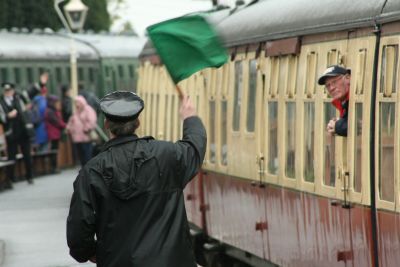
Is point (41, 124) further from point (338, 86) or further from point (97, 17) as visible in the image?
point (97, 17)

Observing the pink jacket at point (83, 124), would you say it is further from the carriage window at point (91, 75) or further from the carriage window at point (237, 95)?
the carriage window at point (237, 95)

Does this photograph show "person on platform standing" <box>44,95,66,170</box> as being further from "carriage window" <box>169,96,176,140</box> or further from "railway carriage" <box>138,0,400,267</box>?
"railway carriage" <box>138,0,400,267</box>

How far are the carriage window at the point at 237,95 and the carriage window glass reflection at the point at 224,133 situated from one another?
1.39 ft

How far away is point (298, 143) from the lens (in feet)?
41.0

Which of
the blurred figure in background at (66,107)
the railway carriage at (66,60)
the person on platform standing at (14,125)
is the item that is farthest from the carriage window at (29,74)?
the person on platform standing at (14,125)

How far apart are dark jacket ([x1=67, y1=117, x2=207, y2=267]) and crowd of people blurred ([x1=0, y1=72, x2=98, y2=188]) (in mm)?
18638

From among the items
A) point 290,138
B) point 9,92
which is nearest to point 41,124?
point 9,92

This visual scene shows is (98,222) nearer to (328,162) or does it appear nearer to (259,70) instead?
(328,162)

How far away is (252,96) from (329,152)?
9.77 ft

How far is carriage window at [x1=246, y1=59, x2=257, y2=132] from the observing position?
46.9 ft

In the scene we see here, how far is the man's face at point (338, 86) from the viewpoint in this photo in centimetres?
1076

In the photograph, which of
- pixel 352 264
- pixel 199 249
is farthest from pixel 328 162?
pixel 199 249

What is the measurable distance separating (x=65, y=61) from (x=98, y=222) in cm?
2838

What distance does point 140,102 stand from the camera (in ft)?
26.2
